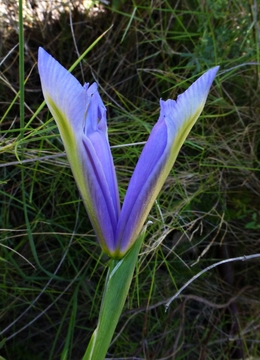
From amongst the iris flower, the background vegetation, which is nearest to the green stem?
the iris flower

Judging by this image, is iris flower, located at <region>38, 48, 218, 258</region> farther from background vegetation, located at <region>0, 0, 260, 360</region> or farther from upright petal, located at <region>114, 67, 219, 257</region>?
background vegetation, located at <region>0, 0, 260, 360</region>

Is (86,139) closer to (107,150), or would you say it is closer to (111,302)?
(107,150)

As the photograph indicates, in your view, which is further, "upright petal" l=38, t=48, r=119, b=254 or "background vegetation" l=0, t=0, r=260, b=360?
"background vegetation" l=0, t=0, r=260, b=360

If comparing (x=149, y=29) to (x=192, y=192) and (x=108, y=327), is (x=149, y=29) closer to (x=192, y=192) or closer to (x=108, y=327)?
(x=192, y=192)

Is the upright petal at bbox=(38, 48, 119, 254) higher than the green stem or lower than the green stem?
higher

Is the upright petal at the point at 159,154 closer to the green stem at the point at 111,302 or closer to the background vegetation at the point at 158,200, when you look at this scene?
the green stem at the point at 111,302

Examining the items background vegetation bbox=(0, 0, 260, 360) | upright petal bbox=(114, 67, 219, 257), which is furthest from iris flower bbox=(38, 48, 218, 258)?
background vegetation bbox=(0, 0, 260, 360)

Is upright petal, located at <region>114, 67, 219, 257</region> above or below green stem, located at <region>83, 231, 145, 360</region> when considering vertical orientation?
above
